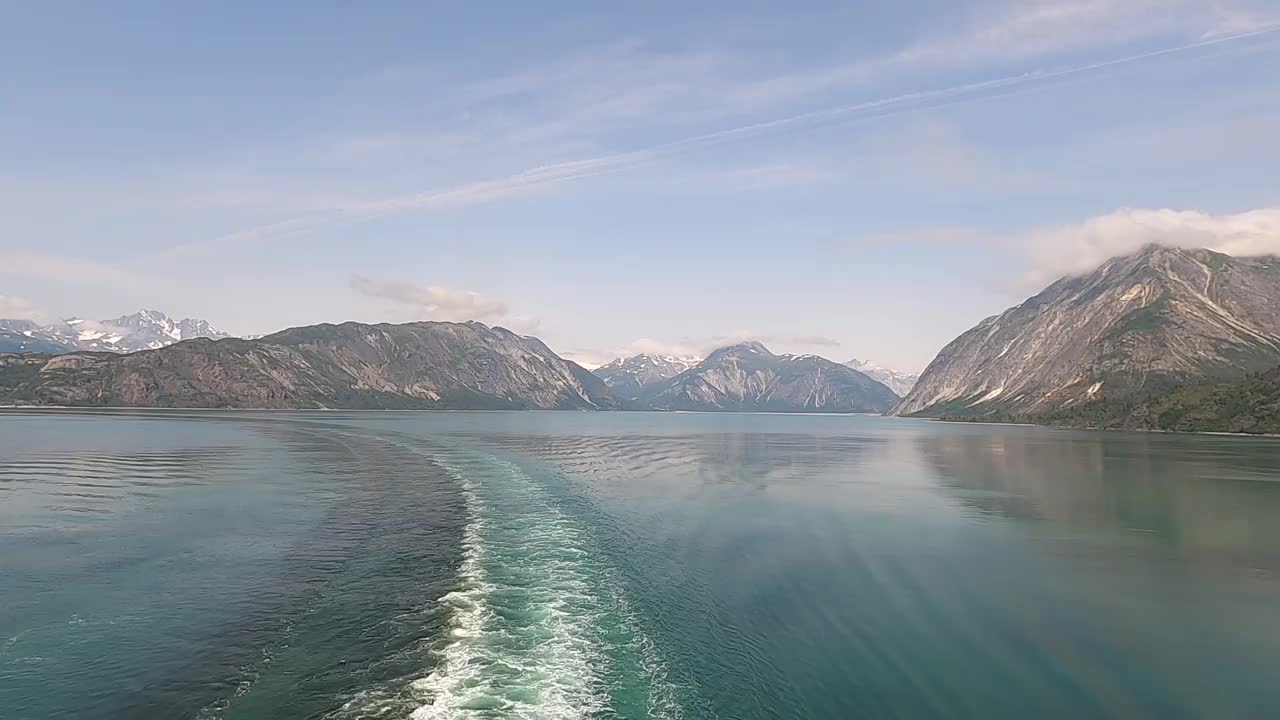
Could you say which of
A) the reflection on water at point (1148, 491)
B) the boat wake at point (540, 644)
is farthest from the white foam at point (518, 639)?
the reflection on water at point (1148, 491)

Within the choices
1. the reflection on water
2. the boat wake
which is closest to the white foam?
the boat wake

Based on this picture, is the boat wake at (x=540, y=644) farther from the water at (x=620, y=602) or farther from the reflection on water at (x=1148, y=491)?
the reflection on water at (x=1148, y=491)

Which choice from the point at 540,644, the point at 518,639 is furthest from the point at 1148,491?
the point at 518,639

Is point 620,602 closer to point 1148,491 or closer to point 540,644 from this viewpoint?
point 540,644

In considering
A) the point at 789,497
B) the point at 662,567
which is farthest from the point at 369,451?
the point at 662,567

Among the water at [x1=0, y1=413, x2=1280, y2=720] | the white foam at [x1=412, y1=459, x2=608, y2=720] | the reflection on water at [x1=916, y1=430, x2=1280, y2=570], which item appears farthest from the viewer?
the reflection on water at [x1=916, y1=430, x2=1280, y2=570]

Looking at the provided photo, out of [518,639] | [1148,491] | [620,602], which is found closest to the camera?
[518,639]

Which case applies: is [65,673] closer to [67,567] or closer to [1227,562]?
[67,567]

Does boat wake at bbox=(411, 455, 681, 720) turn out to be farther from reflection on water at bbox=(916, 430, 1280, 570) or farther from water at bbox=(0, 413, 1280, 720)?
reflection on water at bbox=(916, 430, 1280, 570)
